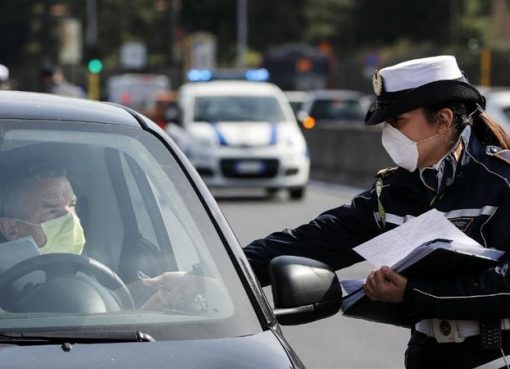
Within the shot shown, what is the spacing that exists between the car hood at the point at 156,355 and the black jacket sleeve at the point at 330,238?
931 mm

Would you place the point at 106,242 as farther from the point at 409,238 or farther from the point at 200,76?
the point at 200,76

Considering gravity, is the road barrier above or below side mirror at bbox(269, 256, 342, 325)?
below

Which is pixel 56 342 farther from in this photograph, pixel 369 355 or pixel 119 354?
pixel 369 355

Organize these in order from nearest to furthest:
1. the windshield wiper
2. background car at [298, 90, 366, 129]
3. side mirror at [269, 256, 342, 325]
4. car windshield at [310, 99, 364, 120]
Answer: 1. the windshield wiper
2. side mirror at [269, 256, 342, 325]
3. background car at [298, 90, 366, 129]
4. car windshield at [310, 99, 364, 120]

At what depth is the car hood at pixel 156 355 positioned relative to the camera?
3695 mm

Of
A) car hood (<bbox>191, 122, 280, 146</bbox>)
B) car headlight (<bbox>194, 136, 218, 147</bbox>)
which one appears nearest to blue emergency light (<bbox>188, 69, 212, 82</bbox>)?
car hood (<bbox>191, 122, 280, 146</bbox>)

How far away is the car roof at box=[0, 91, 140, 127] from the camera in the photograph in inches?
178

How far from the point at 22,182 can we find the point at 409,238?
1088 millimetres

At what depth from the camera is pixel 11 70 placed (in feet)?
323

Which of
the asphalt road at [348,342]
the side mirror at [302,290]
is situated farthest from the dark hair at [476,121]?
the asphalt road at [348,342]

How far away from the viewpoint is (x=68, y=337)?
3.87m

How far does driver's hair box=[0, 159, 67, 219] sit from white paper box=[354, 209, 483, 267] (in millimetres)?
898

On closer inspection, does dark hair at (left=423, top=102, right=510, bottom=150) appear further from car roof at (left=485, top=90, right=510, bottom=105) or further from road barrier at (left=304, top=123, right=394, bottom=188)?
road barrier at (left=304, top=123, right=394, bottom=188)

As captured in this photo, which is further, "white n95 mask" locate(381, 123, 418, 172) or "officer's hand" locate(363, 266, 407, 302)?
"white n95 mask" locate(381, 123, 418, 172)
